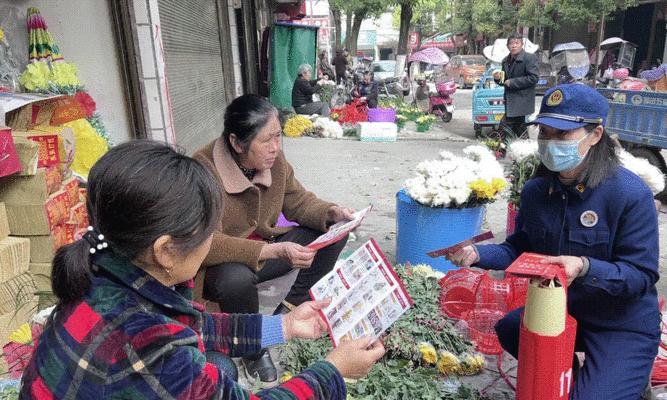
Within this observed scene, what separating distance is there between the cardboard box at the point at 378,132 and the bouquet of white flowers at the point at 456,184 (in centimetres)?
618

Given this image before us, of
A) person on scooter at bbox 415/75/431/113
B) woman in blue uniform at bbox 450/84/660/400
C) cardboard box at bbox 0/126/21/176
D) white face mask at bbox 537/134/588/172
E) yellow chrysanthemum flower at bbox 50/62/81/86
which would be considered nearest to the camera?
woman in blue uniform at bbox 450/84/660/400

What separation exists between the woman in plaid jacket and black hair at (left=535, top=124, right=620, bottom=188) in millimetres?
1440

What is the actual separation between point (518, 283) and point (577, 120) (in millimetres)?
1157

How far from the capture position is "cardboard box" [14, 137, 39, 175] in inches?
97.0

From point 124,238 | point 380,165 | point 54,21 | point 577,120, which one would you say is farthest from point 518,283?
point 380,165

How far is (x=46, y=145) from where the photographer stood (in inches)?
104

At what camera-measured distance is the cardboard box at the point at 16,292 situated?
2445 millimetres

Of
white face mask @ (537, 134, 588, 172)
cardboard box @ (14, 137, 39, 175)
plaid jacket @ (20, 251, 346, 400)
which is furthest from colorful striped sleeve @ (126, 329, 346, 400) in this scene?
cardboard box @ (14, 137, 39, 175)

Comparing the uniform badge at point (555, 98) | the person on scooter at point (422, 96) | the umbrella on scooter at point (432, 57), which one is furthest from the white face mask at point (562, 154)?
the umbrella on scooter at point (432, 57)

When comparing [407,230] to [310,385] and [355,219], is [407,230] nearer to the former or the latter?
[355,219]

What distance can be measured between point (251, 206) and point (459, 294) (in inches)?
51.2

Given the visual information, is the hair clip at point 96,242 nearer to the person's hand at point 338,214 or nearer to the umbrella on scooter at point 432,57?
the person's hand at point 338,214

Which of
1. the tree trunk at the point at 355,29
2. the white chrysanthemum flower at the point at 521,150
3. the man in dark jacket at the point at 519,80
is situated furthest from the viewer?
the tree trunk at the point at 355,29

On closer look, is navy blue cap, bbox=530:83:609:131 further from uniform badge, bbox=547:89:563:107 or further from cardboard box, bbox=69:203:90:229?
cardboard box, bbox=69:203:90:229
